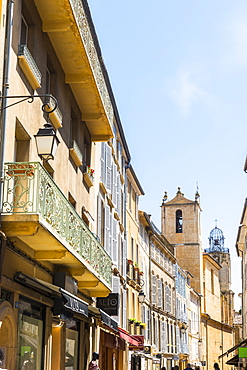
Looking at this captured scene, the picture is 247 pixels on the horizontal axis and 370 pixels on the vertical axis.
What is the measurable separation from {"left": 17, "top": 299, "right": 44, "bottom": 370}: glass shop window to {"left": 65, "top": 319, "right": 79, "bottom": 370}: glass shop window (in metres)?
2.44

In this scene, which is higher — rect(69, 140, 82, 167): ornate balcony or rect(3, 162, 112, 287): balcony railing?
rect(69, 140, 82, 167): ornate balcony

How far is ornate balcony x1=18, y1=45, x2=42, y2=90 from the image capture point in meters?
10.1

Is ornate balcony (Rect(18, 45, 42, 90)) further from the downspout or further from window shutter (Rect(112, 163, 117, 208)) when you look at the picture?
window shutter (Rect(112, 163, 117, 208))

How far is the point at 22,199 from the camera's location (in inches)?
366

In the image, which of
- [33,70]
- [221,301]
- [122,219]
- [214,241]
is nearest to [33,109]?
[33,70]

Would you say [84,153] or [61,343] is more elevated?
[84,153]

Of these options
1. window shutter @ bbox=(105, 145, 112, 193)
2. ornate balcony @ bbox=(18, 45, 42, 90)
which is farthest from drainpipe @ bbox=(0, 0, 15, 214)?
window shutter @ bbox=(105, 145, 112, 193)

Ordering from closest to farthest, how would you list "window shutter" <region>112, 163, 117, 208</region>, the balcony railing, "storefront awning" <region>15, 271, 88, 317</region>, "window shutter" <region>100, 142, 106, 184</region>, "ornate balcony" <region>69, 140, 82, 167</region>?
the balcony railing
"storefront awning" <region>15, 271, 88, 317</region>
"ornate balcony" <region>69, 140, 82, 167</region>
"window shutter" <region>100, 142, 106, 184</region>
"window shutter" <region>112, 163, 117, 208</region>

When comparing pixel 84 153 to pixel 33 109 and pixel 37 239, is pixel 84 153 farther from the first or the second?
pixel 37 239

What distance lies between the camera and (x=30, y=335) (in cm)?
1070

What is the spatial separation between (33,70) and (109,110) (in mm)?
5818

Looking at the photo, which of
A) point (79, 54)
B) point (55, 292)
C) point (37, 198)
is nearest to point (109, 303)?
point (55, 292)

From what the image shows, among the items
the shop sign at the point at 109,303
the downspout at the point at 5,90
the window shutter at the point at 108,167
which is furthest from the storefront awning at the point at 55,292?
the window shutter at the point at 108,167

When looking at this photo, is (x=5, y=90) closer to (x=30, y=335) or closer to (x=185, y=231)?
(x=30, y=335)
